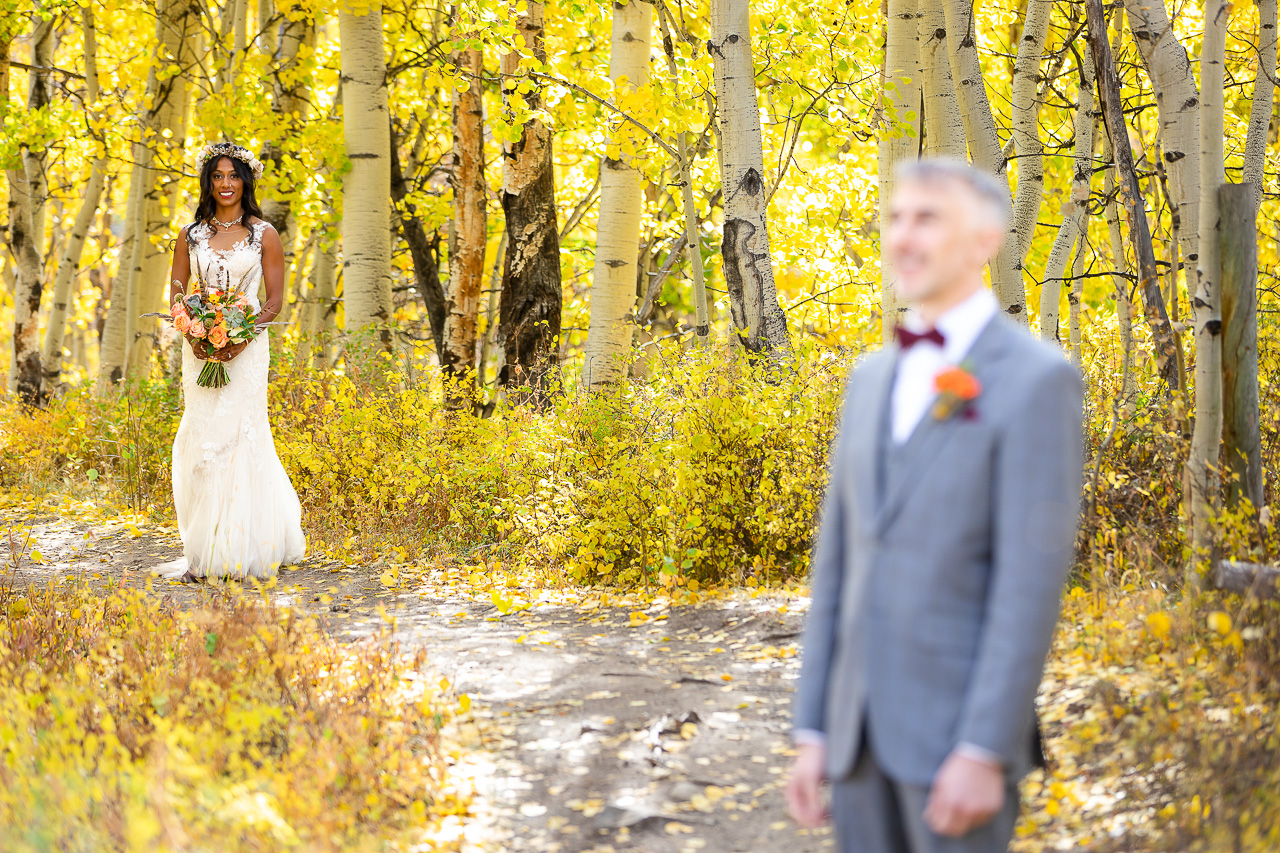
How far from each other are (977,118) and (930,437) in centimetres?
542

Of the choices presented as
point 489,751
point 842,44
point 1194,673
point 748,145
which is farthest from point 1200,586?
point 842,44

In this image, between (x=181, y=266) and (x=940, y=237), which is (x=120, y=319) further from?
(x=940, y=237)

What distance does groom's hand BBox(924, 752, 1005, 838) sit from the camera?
5.67 feet

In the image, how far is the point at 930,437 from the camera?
183 centimetres

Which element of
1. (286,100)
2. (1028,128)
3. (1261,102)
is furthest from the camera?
(286,100)

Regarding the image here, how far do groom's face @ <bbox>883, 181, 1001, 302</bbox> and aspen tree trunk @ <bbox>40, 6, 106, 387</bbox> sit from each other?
14672 millimetres

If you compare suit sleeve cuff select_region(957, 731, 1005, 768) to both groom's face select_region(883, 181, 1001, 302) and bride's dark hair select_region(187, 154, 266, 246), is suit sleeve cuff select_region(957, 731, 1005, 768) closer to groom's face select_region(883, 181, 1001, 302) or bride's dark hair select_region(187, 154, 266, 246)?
groom's face select_region(883, 181, 1001, 302)

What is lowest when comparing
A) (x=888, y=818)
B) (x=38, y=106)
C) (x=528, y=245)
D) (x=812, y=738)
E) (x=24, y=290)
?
(x=888, y=818)

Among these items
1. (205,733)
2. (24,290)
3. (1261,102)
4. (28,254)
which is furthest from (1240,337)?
(28,254)

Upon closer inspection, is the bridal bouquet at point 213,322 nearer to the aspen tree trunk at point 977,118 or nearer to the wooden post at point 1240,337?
the aspen tree trunk at point 977,118

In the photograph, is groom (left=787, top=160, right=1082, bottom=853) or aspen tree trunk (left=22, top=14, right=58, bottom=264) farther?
aspen tree trunk (left=22, top=14, right=58, bottom=264)

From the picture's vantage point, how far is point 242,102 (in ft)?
37.0

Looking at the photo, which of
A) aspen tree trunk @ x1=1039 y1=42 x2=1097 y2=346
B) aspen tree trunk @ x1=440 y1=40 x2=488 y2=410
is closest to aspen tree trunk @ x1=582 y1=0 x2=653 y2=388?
aspen tree trunk @ x1=440 y1=40 x2=488 y2=410

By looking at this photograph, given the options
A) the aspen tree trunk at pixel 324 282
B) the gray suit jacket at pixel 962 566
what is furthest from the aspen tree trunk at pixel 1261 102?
the aspen tree trunk at pixel 324 282
